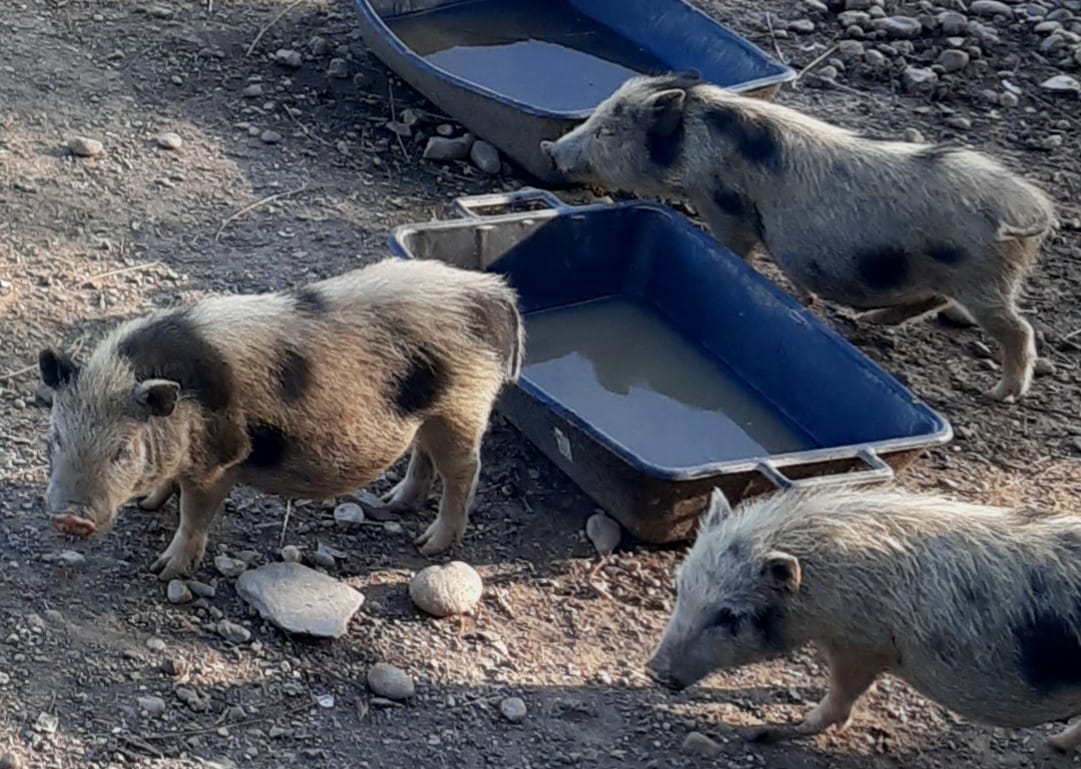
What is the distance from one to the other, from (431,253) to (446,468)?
135cm

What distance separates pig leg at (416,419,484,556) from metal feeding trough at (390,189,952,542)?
0.36m

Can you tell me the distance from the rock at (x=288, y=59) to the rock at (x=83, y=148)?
4.39 ft

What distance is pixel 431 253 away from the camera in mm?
6469

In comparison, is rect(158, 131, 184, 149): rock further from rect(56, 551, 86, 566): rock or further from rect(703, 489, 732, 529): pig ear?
rect(703, 489, 732, 529): pig ear

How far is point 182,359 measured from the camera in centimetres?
475

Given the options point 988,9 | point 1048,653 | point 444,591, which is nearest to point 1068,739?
point 1048,653

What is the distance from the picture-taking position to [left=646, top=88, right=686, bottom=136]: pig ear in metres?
7.09

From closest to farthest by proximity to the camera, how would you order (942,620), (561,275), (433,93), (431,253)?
(942,620) → (431,253) → (561,275) → (433,93)

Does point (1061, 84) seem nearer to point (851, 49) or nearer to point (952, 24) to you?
point (952, 24)

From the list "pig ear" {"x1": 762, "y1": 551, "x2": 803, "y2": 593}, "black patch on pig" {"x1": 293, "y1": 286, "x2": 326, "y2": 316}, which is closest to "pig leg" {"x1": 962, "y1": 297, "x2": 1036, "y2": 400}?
"pig ear" {"x1": 762, "y1": 551, "x2": 803, "y2": 593}

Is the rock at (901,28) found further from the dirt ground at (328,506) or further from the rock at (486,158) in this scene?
the rock at (486,158)

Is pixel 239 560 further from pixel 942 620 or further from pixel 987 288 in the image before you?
pixel 987 288

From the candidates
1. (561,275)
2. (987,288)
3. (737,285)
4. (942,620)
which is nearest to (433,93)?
(561,275)

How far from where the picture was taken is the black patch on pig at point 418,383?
16.7 ft
